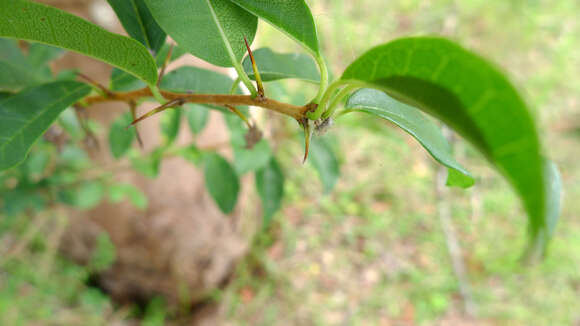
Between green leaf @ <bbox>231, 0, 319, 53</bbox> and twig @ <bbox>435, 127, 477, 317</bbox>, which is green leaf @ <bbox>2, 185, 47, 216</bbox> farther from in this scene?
twig @ <bbox>435, 127, 477, 317</bbox>

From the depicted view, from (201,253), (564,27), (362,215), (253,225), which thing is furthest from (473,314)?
(564,27)

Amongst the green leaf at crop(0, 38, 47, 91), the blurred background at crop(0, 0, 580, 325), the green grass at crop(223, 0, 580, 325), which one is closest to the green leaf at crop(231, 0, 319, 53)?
the green leaf at crop(0, 38, 47, 91)

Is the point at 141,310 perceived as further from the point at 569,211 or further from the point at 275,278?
the point at 569,211

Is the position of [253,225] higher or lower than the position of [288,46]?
lower

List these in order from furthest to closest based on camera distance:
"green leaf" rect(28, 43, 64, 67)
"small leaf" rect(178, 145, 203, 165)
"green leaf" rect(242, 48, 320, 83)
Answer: "small leaf" rect(178, 145, 203, 165) < "green leaf" rect(28, 43, 64, 67) < "green leaf" rect(242, 48, 320, 83)

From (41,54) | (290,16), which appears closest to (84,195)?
(41,54)
